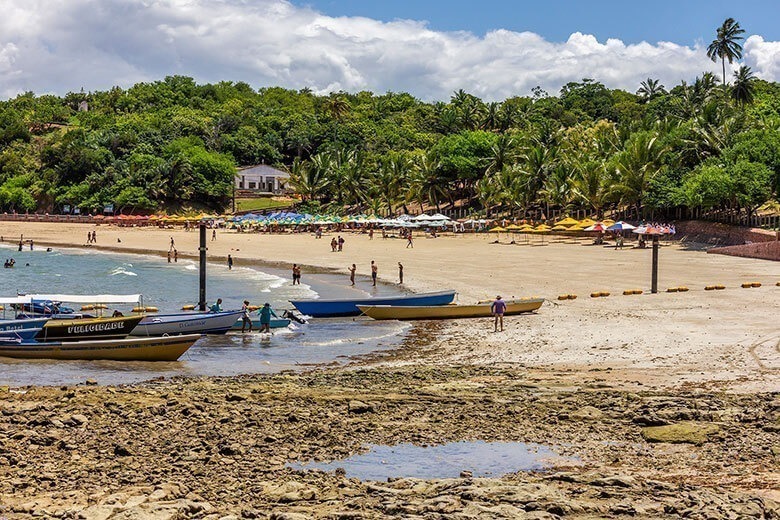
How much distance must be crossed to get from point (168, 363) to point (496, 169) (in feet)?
221

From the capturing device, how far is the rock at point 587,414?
48.9 ft

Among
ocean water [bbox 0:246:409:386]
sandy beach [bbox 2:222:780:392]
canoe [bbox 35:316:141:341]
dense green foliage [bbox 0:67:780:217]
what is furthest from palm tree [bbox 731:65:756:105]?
canoe [bbox 35:316:141:341]

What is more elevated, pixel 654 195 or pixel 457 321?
pixel 654 195

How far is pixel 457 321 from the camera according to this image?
31.0 metres

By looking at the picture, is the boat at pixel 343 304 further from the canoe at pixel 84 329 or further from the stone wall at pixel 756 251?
the stone wall at pixel 756 251

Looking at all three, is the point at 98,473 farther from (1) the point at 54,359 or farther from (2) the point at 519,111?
(2) the point at 519,111

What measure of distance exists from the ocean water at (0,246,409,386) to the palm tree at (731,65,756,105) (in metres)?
54.1

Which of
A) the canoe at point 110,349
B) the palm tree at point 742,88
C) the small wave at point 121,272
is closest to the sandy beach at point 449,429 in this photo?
the canoe at point 110,349

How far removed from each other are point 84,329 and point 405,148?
9203 cm

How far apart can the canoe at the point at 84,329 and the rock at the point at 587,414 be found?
14.5 metres

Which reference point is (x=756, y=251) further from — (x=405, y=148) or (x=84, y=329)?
(x=405, y=148)

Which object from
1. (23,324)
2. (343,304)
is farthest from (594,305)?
(23,324)

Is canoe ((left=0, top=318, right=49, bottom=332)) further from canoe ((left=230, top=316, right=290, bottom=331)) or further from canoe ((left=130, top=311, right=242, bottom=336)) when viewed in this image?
canoe ((left=230, top=316, right=290, bottom=331))

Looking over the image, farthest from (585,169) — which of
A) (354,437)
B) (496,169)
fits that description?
(354,437)
